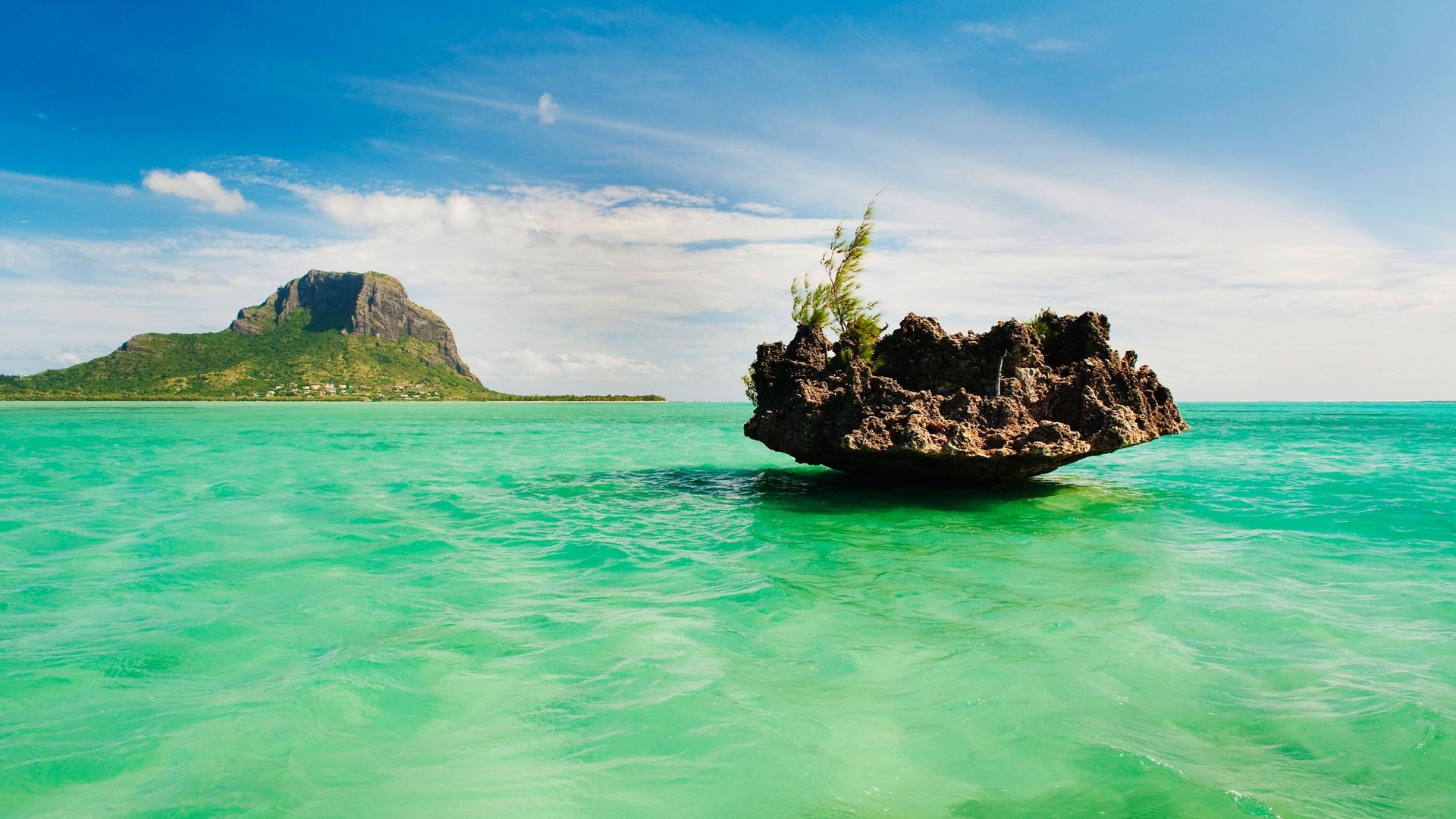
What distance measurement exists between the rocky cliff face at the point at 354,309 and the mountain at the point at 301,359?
277mm

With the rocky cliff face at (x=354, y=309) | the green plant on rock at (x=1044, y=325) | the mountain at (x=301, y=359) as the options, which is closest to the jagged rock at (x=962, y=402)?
the green plant on rock at (x=1044, y=325)

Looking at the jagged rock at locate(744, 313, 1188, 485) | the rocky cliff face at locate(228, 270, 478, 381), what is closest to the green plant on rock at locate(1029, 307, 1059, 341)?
the jagged rock at locate(744, 313, 1188, 485)

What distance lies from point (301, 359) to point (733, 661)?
6886 inches

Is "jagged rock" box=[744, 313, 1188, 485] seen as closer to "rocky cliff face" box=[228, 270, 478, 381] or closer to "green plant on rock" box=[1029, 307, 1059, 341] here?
"green plant on rock" box=[1029, 307, 1059, 341]

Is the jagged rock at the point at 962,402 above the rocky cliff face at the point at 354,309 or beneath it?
beneath

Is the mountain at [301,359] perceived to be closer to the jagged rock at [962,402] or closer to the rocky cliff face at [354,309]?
the rocky cliff face at [354,309]

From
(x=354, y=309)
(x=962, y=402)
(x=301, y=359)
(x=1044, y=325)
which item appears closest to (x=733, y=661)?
(x=962, y=402)

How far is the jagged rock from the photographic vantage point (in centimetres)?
1234

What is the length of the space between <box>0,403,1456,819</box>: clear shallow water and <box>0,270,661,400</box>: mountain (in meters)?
141

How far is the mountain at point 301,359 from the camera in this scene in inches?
5133

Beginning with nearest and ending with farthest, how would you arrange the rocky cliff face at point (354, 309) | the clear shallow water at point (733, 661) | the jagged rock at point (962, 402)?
the clear shallow water at point (733, 661) → the jagged rock at point (962, 402) → the rocky cliff face at point (354, 309)

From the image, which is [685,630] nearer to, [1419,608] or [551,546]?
[551,546]

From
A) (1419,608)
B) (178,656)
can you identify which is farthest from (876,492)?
(178,656)

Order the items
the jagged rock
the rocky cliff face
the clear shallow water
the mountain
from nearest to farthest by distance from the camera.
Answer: the clear shallow water
the jagged rock
the mountain
the rocky cliff face
